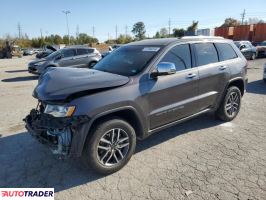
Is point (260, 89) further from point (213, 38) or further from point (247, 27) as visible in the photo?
point (247, 27)

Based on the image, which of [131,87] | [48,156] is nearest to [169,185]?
[131,87]

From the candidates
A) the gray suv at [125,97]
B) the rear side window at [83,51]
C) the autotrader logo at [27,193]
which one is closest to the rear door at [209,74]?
the gray suv at [125,97]

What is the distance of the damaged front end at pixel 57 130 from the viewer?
3021 mm

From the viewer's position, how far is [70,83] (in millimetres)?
3240

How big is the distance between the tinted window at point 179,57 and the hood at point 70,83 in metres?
0.94

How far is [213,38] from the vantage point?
5.04m

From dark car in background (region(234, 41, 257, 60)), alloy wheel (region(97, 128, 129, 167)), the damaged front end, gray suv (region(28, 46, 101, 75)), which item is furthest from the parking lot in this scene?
dark car in background (region(234, 41, 257, 60))

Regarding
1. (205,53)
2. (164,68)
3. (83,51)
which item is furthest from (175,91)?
(83,51)

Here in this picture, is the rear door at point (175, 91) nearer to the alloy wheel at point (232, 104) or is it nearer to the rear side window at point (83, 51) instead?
the alloy wheel at point (232, 104)

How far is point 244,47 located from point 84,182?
64.4 ft

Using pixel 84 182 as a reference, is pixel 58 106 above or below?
above

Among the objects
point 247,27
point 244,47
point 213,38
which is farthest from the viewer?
point 247,27

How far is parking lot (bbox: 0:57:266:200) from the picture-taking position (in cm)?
308

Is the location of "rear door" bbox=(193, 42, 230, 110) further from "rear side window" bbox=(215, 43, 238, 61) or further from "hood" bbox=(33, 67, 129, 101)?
"hood" bbox=(33, 67, 129, 101)
